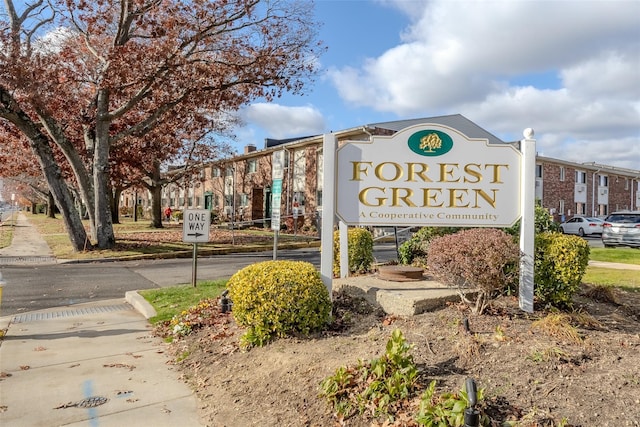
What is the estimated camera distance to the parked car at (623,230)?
1855cm

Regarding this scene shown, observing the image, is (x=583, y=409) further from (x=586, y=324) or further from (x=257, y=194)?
(x=257, y=194)

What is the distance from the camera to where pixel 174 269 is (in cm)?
1342

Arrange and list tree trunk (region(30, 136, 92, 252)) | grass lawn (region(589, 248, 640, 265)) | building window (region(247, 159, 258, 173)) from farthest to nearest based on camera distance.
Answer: building window (region(247, 159, 258, 173))
tree trunk (region(30, 136, 92, 252))
grass lawn (region(589, 248, 640, 265))

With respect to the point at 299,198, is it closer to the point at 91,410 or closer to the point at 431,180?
the point at 431,180

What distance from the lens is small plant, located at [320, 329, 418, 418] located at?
323 cm

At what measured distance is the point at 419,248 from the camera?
7.57 metres

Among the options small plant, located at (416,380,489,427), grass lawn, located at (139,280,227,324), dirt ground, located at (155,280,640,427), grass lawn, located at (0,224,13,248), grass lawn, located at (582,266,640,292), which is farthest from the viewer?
grass lawn, located at (0,224,13,248)

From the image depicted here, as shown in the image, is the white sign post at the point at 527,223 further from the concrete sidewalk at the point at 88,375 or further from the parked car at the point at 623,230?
the parked car at the point at 623,230

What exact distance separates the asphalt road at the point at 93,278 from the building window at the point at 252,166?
1983 cm

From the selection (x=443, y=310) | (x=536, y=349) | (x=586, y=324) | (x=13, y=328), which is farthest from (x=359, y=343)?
(x=13, y=328)

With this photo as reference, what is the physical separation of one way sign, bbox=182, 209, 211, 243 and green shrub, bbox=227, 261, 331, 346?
4.76 m

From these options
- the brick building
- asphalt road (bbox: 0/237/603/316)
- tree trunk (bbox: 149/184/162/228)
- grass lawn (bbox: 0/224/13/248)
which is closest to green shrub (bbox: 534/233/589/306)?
asphalt road (bbox: 0/237/603/316)

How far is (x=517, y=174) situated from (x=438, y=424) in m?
3.41

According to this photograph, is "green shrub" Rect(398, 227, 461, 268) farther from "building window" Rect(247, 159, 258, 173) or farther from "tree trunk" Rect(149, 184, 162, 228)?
"building window" Rect(247, 159, 258, 173)
